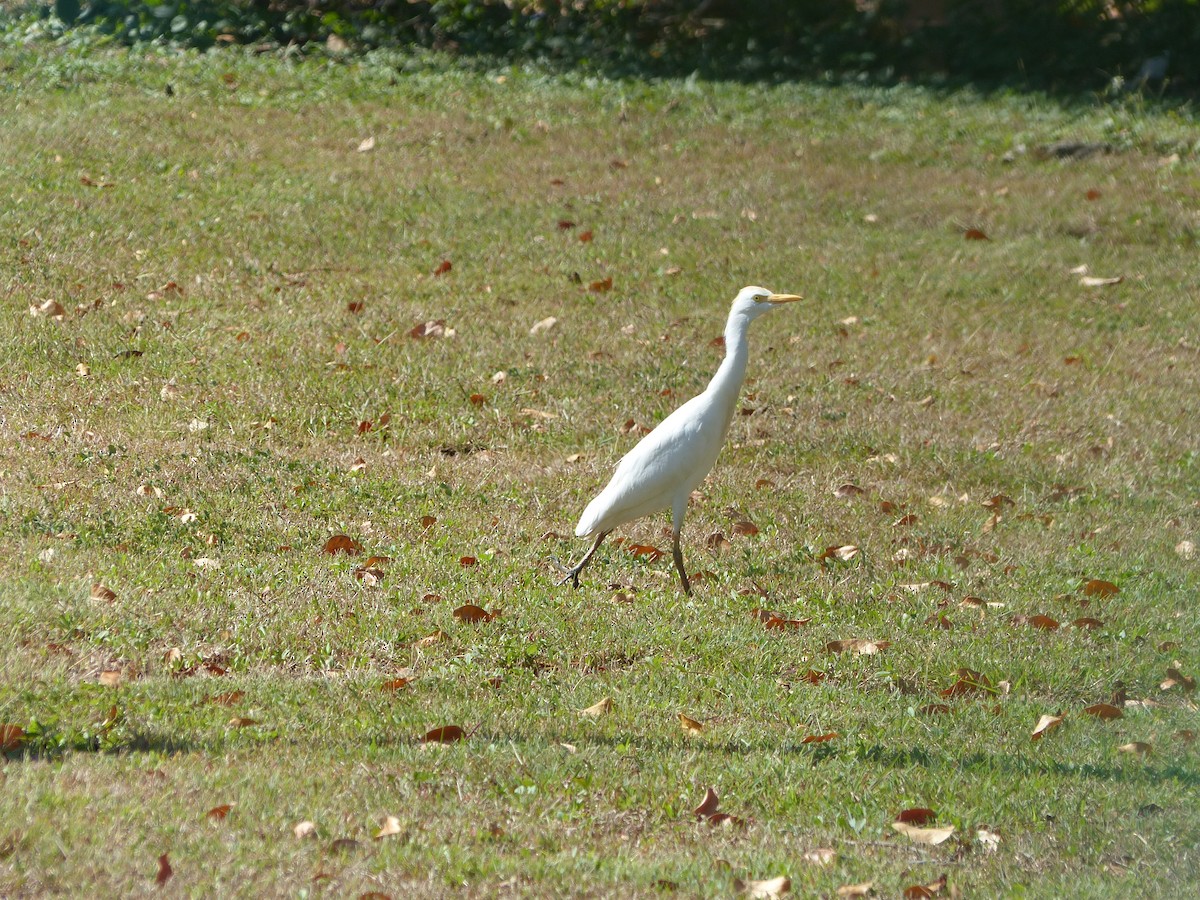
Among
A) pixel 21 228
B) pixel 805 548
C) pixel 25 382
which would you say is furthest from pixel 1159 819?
pixel 21 228

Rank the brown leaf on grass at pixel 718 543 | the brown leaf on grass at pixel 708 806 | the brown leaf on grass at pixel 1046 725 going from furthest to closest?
the brown leaf on grass at pixel 718 543, the brown leaf on grass at pixel 1046 725, the brown leaf on grass at pixel 708 806

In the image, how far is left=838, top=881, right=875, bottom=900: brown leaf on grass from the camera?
3.61 metres

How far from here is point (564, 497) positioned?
6.91 meters

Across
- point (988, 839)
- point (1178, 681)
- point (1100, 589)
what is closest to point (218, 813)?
point (988, 839)

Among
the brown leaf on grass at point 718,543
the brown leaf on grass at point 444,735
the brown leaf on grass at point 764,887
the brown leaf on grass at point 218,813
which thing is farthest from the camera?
the brown leaf on grass at point 718,543

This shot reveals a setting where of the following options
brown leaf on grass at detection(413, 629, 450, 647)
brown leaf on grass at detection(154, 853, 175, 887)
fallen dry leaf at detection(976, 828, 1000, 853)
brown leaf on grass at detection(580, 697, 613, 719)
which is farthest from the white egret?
brown leaf on grass at detection(154, 853, 175, 887)

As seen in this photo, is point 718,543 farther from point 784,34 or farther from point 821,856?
point 784,34

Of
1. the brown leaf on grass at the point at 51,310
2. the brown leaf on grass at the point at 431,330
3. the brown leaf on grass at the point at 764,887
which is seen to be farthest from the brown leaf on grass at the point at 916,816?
the brown leaf on grass at the point at 51,310

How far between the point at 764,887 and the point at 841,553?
306cm

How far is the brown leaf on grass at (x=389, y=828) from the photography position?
3725mm

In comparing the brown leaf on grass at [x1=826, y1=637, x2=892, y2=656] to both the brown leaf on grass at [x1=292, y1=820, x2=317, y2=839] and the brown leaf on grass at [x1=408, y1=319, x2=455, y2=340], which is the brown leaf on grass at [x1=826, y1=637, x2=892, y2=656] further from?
the brown leaf on grass at [x1=408, y1=319, x2=455, y2=340]

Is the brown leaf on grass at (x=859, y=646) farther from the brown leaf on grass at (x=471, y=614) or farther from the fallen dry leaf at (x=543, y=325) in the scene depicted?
the fallen dry leaf at (x=543, y=325)

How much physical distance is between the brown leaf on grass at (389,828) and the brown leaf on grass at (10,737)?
1143 mm

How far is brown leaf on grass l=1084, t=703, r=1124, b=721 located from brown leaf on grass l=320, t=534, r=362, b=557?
305cm
